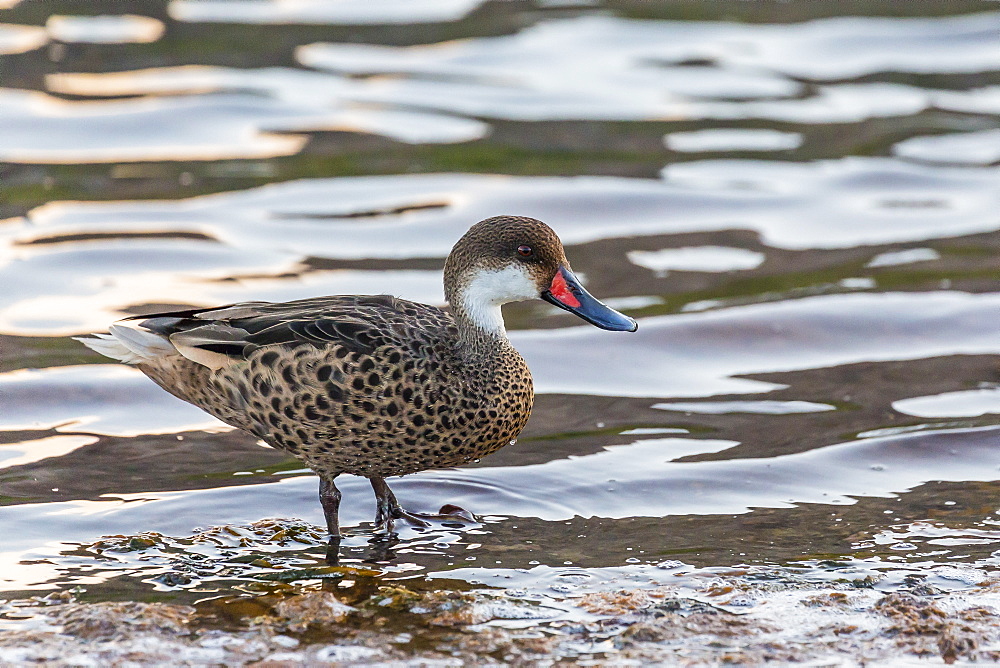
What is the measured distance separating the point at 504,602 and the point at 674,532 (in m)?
1.31

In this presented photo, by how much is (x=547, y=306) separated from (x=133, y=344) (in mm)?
4035

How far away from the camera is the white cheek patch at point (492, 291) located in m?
6.36

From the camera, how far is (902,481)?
23.4ft

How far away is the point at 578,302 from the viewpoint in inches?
254

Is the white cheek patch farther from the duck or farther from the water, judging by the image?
the water

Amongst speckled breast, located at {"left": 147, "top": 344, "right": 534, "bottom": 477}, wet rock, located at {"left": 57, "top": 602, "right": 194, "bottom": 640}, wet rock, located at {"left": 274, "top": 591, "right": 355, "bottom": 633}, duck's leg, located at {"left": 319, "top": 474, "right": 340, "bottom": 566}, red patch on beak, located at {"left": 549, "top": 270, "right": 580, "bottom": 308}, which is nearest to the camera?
wet rock, located at {"left": 57, "top": 602, "right": 194, "bottom": 640}

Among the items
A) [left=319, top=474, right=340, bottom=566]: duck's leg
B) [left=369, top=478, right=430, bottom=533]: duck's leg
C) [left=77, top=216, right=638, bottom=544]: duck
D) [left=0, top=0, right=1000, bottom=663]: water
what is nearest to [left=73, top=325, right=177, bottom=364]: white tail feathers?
[left=77, top=216, right=638, bottom=544]: duck

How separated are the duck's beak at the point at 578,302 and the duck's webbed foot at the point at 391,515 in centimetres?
113

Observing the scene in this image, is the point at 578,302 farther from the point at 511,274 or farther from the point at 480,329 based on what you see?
the point at 480,329

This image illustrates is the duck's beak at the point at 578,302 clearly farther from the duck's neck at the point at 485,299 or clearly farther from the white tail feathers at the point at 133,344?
the white tail feathers at the point at 133,344

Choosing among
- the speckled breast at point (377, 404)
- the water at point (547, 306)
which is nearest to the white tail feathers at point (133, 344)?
the speckled breast at point (377, 404)

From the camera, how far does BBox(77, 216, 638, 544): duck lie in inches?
238

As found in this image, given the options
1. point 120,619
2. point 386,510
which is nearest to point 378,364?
point 386,510

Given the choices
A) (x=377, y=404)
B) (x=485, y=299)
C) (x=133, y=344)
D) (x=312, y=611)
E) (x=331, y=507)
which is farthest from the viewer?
(x=133, y=344)
